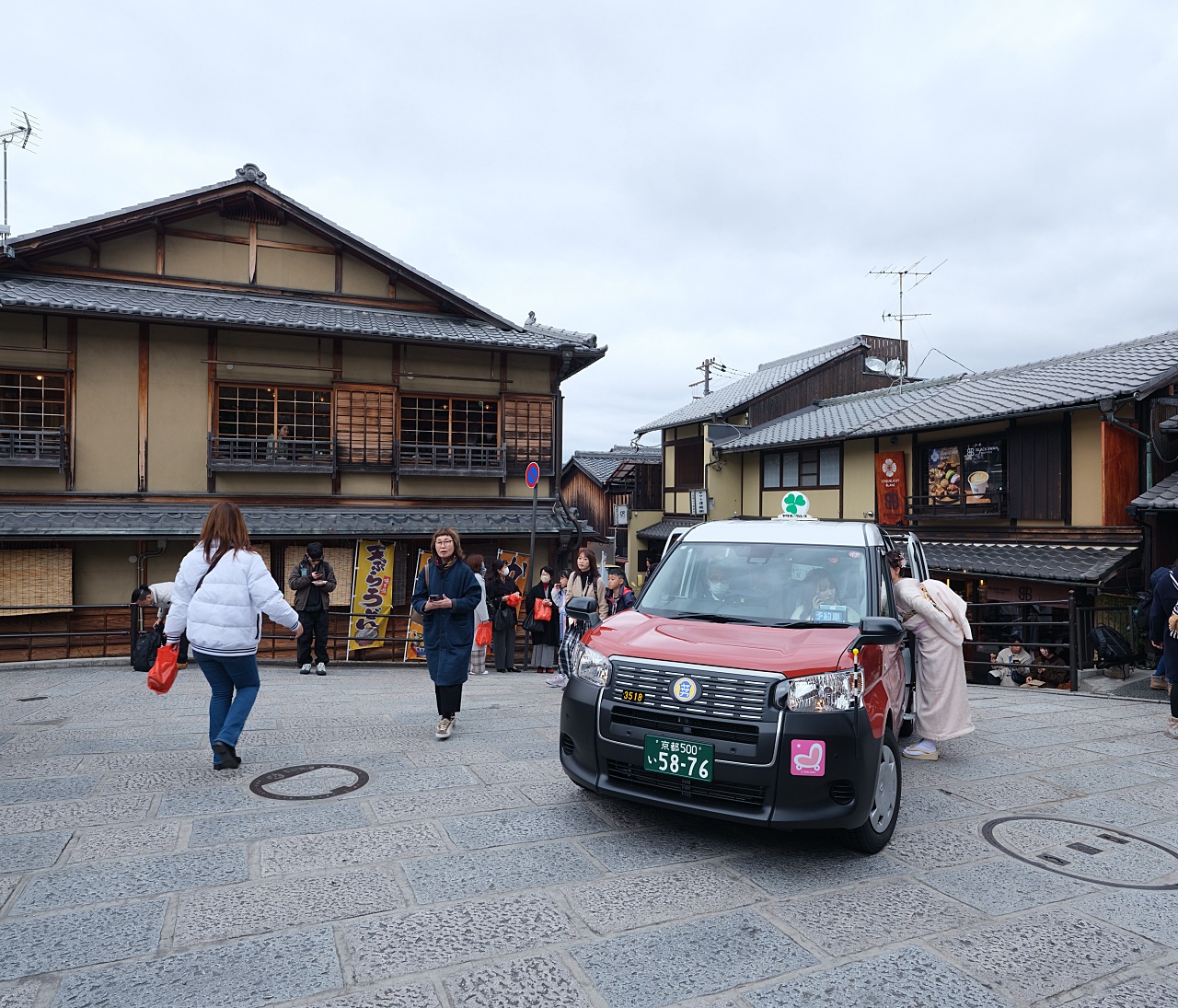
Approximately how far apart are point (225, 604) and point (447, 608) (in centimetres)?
179

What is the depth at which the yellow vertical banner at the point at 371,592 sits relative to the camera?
51.4 feet

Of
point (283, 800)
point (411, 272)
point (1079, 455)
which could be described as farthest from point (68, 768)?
point (1079, 455)

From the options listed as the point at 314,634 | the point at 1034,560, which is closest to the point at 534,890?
the point at 314,634

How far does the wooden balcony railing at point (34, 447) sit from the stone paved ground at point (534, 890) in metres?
9.48

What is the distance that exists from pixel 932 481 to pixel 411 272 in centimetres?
1342

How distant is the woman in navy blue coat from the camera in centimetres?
661

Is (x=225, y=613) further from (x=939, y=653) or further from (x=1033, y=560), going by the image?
(x=1033, y=560)

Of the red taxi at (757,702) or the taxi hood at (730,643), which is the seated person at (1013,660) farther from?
the taxi hood at (730,643)

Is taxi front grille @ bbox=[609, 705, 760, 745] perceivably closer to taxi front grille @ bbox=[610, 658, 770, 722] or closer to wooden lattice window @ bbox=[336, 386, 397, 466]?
taxi front grille @ bbox=[610, 658, 770, 722]

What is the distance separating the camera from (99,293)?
46.8 ft

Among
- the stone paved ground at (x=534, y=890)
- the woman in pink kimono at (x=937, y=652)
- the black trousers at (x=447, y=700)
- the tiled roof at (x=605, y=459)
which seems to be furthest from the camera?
the tiled roof at (x=605, y=459)

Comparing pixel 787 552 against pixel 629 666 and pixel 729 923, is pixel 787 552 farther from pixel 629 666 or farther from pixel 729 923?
pixel 729 923

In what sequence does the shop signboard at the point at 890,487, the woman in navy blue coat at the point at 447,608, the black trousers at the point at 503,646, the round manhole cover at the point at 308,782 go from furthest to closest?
the shop signboard at the point at 890,487 < the black trousers at the point at 503,646 < the woman in navy blue coat at the point at 447,608 < the round manhole cover at the point at 308,782

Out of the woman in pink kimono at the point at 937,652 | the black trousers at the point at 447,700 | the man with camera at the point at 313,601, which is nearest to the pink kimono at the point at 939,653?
the woman in pink kimono at the point at 937,652
